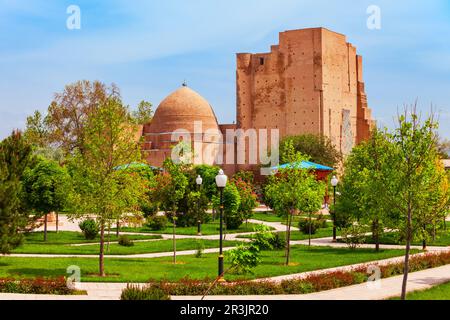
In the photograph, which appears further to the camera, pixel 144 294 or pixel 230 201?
pixel 230 201

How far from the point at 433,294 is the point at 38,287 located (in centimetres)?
812

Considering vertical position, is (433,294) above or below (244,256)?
below

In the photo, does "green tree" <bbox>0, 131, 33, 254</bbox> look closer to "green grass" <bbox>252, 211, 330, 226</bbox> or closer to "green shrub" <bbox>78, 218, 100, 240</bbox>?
"green shrub" <bbox>78, 218, 100, 240</bbox>

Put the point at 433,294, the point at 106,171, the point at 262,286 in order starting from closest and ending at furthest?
the point at 433,294
the point at 262,286
the point at 106,171

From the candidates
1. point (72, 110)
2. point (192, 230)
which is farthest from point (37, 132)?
point (192, 230)

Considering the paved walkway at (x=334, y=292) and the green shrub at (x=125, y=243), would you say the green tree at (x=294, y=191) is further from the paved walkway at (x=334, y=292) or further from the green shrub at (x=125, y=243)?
the green shrub at (x=125, y=243)

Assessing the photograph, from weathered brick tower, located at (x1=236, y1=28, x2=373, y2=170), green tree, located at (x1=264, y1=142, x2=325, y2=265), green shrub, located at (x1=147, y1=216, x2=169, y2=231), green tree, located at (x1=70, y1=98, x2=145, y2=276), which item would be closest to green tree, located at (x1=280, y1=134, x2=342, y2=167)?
weathered brick tower, located at (x1=236, y1=28, x2=373, y2=170)

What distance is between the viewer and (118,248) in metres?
22.8

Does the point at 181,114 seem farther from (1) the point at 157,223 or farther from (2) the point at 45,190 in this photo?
(2) the point at 45,190

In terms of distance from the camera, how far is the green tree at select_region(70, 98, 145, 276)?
16516mm

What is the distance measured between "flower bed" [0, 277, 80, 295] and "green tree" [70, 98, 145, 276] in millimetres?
3152

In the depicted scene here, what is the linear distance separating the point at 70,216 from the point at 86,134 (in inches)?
86.9
